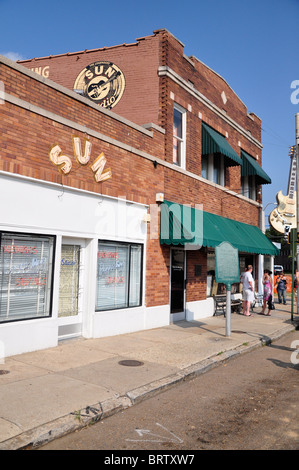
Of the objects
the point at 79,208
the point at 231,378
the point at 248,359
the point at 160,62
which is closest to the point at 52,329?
the point at 79,208

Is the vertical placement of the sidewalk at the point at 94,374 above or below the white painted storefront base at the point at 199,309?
below

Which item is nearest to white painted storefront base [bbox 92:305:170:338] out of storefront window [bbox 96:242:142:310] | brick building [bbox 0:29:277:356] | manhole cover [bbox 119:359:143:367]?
brick building [bbox 0:29:277:356]

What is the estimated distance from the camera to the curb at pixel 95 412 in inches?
151

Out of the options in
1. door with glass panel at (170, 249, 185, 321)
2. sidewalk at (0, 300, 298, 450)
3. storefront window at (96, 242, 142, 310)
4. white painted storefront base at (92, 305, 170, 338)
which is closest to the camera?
sidewalk at (0, 300, 298, 450)

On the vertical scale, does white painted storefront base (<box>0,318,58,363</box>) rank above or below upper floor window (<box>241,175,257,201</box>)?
below

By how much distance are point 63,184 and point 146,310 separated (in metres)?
4.26

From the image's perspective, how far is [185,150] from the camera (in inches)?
493

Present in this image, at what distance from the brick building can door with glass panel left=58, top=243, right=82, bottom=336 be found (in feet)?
0.08

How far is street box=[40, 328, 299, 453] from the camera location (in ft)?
13.0

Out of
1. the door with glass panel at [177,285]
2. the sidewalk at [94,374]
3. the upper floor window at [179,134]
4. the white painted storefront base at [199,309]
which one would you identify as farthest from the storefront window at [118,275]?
the upper floor window at [179,134]

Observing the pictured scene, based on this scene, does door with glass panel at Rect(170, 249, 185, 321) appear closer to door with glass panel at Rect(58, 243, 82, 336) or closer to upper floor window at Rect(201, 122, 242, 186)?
door with glass panel at Rect(58, 243, 82, 336)

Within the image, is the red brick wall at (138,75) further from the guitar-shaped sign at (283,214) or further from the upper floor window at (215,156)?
the guitar-shaped sign at (283,214)

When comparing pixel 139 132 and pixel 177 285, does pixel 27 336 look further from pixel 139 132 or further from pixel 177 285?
pixel 139 132

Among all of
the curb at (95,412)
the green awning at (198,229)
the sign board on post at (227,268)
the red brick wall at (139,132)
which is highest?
the red brick wall at (139,132)
